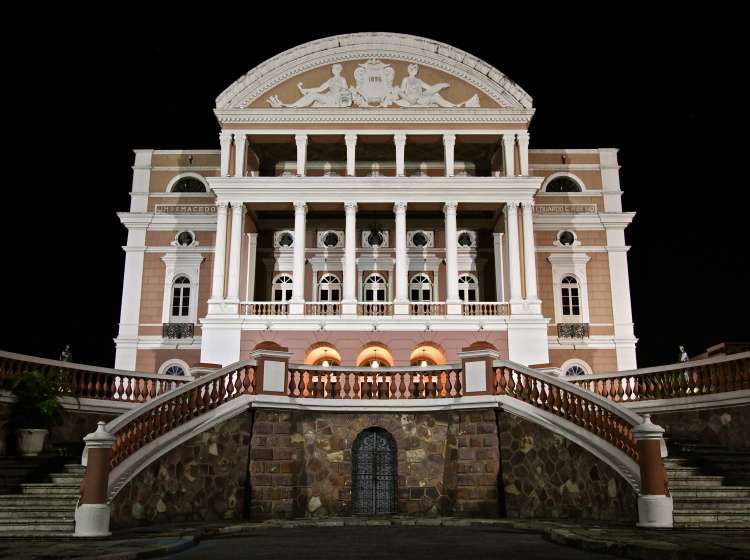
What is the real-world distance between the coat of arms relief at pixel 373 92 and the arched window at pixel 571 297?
29.1 ft

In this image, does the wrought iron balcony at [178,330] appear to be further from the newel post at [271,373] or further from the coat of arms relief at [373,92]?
the newel post at [271,373]

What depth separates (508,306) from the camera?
30641 millimetres

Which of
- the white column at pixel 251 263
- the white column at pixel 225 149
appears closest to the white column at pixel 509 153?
the white column at pixel 251 263

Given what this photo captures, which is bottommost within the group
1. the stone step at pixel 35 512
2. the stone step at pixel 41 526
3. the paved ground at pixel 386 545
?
the paved ground at pixel 386 545

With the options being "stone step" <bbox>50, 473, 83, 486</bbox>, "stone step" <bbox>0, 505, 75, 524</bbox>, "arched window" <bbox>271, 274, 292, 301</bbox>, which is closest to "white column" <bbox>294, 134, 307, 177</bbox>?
"arched window" <bbox>271, 274, 292, 301</bbox>

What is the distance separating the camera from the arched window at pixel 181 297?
1346 inches

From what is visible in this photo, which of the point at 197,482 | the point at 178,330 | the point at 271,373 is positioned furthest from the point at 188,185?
the point at 197,482

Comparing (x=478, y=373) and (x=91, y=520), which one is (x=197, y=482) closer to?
(x=91, y=520)

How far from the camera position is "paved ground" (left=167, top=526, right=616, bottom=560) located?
28.5ft

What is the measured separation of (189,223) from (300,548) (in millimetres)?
27354

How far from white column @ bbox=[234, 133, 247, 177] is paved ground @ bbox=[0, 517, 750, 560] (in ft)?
69.1

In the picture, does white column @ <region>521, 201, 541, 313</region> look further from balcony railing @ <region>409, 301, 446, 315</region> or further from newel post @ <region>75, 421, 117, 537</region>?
newel post @ <region>75, 421, 117, 537</region>

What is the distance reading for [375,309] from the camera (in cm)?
3103

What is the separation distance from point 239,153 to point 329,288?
7.06 metres
